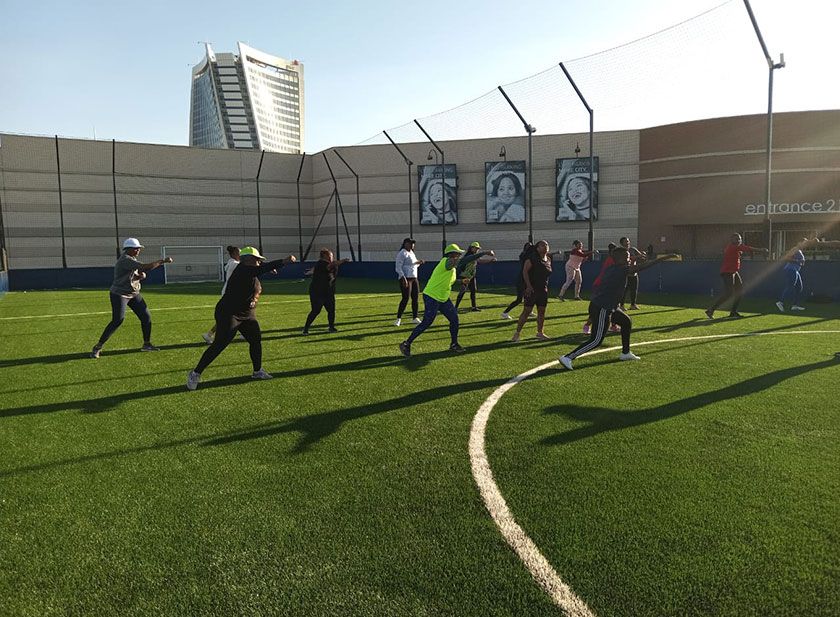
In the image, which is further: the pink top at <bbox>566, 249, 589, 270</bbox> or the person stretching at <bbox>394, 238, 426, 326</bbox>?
the pink top at <bbox>566, 249, 589, 270</bbox>

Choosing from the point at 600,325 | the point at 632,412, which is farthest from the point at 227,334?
the point at 600,325

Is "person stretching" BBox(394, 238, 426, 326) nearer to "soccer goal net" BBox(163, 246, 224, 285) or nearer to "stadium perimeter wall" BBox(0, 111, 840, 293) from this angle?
"stadium perimeter wall" BBox(0, 111, 840, 293)

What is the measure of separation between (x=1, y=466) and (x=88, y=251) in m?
40.5

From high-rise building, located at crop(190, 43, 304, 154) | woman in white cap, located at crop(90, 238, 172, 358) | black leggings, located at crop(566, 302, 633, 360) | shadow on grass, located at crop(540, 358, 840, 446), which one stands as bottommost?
shadow on grass, located at crop(540, 358, 840, 446)

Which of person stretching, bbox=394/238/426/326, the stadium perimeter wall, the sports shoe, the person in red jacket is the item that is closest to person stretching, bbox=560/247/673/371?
the sports shoe

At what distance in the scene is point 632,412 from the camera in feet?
20.2

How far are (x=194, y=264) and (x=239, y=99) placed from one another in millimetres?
69417

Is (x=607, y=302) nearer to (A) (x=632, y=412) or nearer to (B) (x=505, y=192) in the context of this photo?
(A) (x=632, y=412)

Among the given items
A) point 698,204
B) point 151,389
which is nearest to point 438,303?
point 151,389

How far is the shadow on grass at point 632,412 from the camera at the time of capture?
549cm

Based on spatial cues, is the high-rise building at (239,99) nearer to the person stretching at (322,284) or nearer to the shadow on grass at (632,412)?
the person stretching at (322,284)

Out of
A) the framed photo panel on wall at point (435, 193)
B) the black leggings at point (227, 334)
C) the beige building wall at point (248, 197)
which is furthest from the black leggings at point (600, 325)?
the framed photo panel on wall at point (435, 193)

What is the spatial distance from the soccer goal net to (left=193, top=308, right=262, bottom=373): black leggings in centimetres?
3082

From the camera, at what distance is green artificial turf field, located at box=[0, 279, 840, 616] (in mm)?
3084
